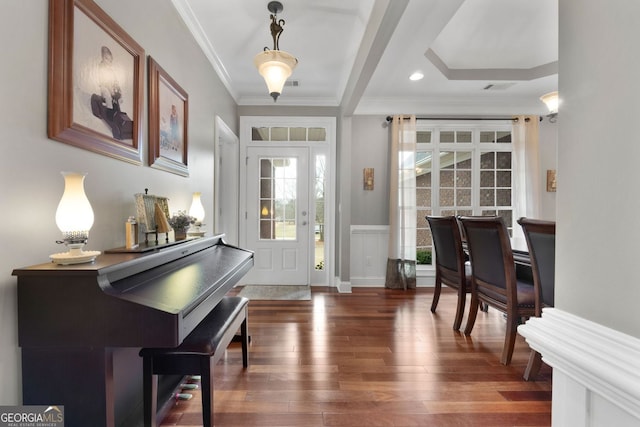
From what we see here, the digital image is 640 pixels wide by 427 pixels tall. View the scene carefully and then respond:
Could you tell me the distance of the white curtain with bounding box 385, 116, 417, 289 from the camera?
4.10m

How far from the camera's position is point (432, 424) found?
1.55m

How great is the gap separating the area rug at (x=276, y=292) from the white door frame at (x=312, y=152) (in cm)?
40

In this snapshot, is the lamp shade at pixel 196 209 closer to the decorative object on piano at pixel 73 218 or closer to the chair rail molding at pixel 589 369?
the decorative object on piano at pixel 73 218

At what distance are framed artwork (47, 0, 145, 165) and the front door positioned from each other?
2.50 meters

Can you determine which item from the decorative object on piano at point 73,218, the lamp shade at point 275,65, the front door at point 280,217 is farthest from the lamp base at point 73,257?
the front door at point 280,217

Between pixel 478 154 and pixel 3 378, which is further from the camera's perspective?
pixel 478 154

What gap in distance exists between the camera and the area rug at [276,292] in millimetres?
3660

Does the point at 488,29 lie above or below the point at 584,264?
above

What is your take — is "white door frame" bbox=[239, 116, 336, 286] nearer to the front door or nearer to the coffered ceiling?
the front door

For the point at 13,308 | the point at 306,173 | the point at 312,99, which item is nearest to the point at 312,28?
the point at 312,99

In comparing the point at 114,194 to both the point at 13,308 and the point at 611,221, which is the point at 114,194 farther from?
the point at 611,221

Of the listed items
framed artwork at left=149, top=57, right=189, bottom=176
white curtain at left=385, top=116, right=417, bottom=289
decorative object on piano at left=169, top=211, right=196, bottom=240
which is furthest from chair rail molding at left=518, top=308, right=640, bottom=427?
white curtain at left=385, top=116, right=417, bottom=289

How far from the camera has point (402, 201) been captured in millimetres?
4117

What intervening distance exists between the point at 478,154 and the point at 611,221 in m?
4.23
